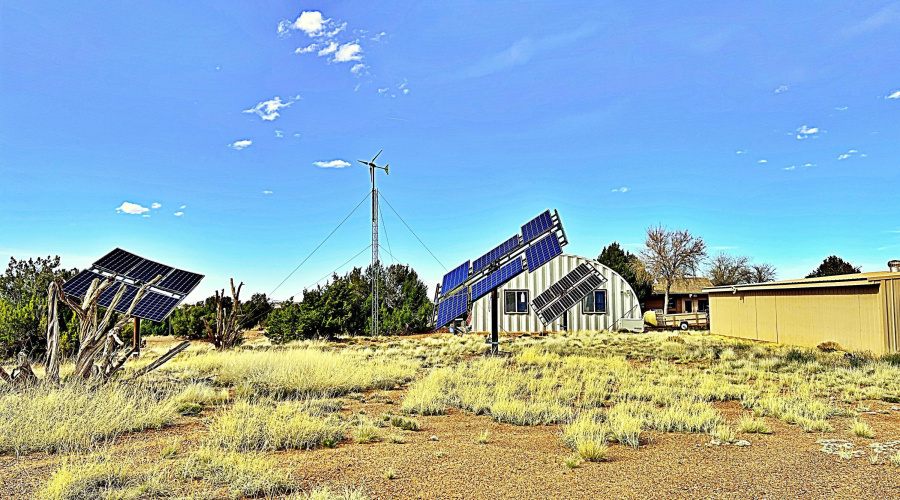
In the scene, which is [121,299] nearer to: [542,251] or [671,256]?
[542,251]

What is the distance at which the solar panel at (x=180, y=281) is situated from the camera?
59.4 feet

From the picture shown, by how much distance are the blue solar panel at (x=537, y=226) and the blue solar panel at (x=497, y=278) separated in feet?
3.54

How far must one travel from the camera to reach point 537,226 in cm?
1997

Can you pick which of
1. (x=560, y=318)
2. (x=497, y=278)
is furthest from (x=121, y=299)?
(x=560, y=318)

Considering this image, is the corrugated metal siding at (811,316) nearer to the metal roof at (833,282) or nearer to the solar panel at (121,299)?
the metal roof at (833,282)

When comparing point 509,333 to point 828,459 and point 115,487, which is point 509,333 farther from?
point 115,487

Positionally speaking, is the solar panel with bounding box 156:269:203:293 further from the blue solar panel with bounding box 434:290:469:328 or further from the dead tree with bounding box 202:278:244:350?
the blue solar panel with bounding box 434:290:469:328

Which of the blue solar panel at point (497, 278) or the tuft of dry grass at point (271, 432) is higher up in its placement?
the blue solar panel at point (497, 278)

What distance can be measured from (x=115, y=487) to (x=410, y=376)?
26.8ft

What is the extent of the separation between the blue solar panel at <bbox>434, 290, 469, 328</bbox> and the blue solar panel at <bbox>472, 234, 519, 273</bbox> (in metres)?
1.18

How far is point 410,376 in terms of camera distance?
13117 millimetres

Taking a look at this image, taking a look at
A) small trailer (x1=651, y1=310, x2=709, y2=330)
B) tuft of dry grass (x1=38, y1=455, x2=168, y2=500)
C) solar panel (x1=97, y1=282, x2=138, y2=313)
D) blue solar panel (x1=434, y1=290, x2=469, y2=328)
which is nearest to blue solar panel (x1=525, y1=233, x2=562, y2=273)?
blue solar panel (x1=434, y1=290, x2=469, y2=328)

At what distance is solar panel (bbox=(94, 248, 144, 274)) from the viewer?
17.3 metres

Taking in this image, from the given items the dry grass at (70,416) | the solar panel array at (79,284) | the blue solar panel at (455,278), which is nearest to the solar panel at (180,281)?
the solar panel array at (79,284)
